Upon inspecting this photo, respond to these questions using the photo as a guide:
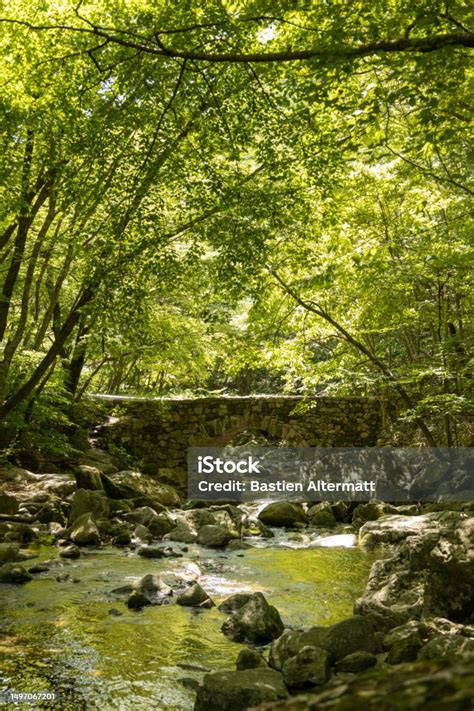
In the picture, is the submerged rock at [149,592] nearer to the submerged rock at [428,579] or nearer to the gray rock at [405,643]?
the submerged rock at [428,579]

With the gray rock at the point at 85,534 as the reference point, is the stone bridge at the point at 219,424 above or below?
above

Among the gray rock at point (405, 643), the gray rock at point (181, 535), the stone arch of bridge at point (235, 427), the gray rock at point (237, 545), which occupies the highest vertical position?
the stone arch of bridge at point (235, 427)

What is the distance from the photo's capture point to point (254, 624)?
4387mm

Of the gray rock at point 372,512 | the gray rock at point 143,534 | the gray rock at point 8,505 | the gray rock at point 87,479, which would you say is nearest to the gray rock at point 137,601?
the gray rock at point 143,534

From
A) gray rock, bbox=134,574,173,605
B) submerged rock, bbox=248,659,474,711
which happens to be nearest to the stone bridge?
gray rock, bbox=134,574,173,605

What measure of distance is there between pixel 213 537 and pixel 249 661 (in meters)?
5.05

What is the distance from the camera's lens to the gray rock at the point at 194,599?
17.0ft

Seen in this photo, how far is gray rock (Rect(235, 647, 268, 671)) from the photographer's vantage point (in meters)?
3.63

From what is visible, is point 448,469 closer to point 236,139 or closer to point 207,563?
point 207,563

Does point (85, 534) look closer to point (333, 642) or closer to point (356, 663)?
point (333, 642)

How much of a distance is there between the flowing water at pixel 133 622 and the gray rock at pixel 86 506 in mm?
1402

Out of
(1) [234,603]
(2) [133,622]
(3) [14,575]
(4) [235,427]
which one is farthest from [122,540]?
(4) [235,427]

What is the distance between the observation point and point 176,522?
9.56 meters

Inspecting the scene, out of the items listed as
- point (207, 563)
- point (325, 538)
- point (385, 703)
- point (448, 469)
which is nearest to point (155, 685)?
point (385, 703)
